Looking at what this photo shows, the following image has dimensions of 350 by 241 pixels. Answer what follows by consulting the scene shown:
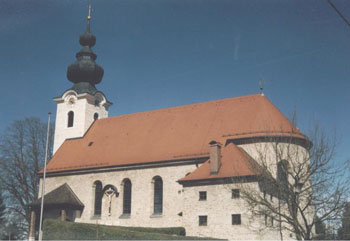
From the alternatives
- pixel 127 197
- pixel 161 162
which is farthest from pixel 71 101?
pixel 161 162

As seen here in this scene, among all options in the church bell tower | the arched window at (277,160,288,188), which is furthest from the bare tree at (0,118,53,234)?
the arched window at (277,160,288,188)

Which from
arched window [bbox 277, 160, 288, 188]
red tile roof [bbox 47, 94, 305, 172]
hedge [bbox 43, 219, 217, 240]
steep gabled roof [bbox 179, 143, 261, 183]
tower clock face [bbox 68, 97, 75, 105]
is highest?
tower clock face [bbox 68, 97, 75, 105]

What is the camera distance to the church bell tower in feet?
128

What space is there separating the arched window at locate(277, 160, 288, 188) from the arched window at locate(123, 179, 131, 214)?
13.8 m

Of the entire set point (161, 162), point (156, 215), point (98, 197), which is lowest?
point (156, 215)

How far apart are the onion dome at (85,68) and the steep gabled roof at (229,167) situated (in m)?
17.3

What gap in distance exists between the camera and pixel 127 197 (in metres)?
31.8

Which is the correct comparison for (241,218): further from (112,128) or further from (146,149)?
(112,128)

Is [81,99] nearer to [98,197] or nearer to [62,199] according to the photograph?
[98,197]

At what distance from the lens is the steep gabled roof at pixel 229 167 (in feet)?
82.7

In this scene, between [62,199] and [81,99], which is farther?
[81,99]

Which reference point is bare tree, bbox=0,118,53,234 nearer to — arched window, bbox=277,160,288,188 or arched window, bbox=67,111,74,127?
arched window, bbox=67,111,74,127

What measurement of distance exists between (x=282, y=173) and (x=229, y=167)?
5793 millimetres

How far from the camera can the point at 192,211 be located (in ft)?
85.1
